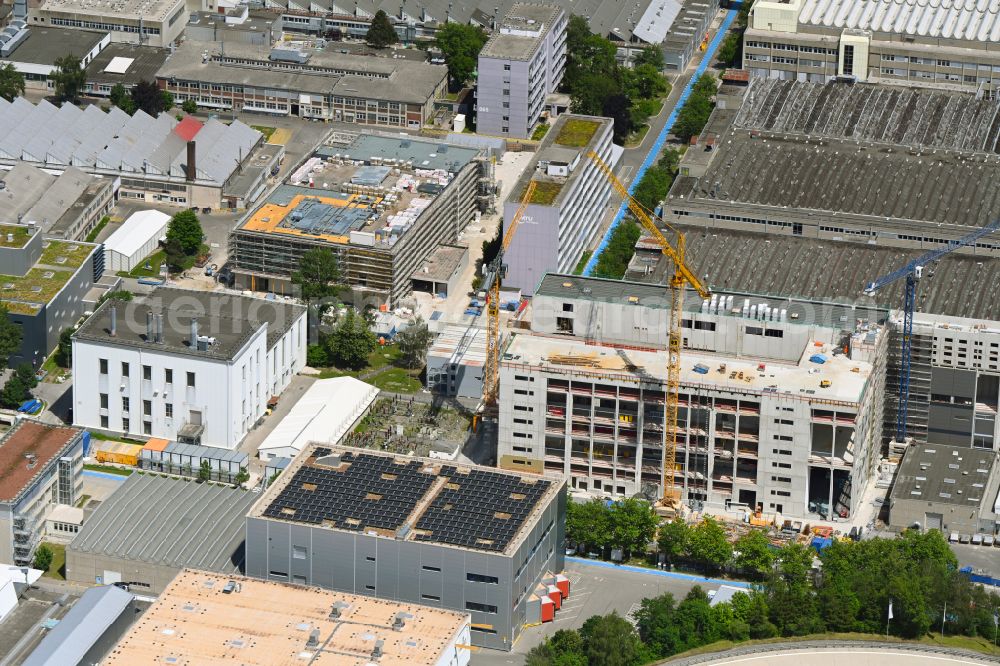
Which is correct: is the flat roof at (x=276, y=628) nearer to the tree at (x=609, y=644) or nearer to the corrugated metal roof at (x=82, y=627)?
the corrugated metal roof at (x=82, y=627)

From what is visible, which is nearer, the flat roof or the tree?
the flat roof

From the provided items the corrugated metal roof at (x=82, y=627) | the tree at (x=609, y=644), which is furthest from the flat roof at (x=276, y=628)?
the tree at (x=609, y=644)

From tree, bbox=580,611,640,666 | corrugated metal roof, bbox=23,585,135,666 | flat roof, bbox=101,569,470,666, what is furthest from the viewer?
tree, bbox=580,611,640,666

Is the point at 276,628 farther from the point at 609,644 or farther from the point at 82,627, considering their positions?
the point at 609,644

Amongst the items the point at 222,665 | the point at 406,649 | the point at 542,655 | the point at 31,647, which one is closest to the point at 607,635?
the point at 542,655

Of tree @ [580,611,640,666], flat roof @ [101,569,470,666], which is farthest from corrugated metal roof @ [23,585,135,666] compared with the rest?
tree @ [580,611,640,666]

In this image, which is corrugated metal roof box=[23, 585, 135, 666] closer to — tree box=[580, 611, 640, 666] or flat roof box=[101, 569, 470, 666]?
flat roof box=[101, 569, 470, 666]

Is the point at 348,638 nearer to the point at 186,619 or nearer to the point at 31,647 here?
the point at 186,619
